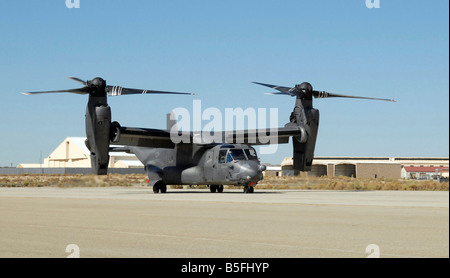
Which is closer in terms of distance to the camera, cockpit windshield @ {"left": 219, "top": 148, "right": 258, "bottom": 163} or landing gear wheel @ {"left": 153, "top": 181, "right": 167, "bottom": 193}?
cockpit windshield @ {"left": 219, "top": 148, "right": 258, "bottom": 163}

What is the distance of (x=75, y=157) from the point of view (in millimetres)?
121312

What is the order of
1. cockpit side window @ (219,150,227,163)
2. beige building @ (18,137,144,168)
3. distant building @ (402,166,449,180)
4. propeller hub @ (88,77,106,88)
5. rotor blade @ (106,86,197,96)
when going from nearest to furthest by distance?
propeller hub @ (88,77,106,88) → rotor blade @ (106,86,197,96) → cockpit side window @ (219,150,227,163) → distant building @ (402,166,449,180) → beige building @ (18,137,144,168)

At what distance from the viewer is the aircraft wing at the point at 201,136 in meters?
38.5

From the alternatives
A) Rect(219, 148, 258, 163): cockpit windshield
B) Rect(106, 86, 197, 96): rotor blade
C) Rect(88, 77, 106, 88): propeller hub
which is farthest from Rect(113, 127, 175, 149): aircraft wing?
Rect(219, 148, 258, 163): cockpit windshield

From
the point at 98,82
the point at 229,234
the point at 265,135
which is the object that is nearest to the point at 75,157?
the point at 265,135

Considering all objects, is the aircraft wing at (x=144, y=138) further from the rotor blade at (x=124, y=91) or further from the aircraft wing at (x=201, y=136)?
the rotor blade at (x=124, y=91)

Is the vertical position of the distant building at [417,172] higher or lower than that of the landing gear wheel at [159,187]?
higher

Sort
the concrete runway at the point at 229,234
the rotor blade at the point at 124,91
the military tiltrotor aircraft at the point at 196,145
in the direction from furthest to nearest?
the rotor blade at the point at 124,91, the military tiltrotor aircraft at the point at 196,145, the concrete runway at the point at 229,234

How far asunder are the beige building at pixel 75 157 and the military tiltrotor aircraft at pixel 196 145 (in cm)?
7691

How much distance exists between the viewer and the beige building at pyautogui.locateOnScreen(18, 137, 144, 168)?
119062 millimetres

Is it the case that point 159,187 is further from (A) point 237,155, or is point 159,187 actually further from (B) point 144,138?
(A) point 237,155

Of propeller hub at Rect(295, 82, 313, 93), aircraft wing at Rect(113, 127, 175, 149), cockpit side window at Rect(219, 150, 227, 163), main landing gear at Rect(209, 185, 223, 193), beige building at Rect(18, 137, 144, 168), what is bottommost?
main landing gear at Rect(209, 185, 223, 193)

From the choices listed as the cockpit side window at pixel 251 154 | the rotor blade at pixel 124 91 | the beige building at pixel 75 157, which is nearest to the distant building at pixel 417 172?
the beige building at pixel 75 157

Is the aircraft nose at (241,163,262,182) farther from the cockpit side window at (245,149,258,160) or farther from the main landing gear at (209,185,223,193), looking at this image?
the main landing gear at (209,185,223,193)
